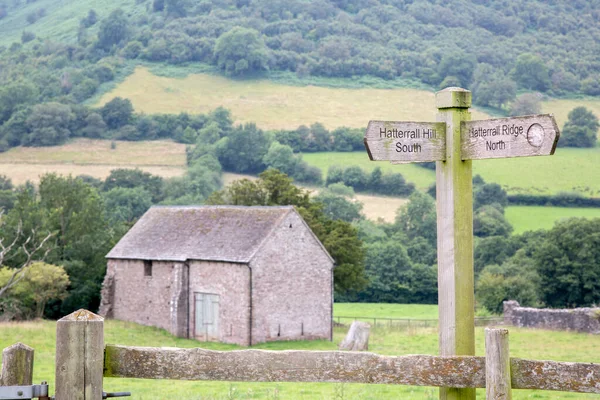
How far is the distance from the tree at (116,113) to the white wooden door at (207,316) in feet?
361

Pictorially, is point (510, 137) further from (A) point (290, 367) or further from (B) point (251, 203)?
(B) point (251, 203)

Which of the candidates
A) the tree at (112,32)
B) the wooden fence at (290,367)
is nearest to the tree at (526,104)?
the tree at (112,32)

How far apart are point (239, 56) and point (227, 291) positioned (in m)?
144

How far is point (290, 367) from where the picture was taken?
239 inches

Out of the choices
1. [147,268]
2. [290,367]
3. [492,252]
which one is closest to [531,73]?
[492,252]

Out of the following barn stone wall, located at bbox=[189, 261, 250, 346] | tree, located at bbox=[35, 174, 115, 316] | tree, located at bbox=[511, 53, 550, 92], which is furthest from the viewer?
tree, located at bbox=[511, 53, 550, 92]

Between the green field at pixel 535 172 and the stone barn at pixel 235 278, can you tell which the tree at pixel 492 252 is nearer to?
the green field at pixel 535 172

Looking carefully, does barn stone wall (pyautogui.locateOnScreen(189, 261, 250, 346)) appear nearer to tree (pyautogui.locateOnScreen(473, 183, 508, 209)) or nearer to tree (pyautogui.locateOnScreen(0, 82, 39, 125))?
tree (pyautogui.locateOnScreen(473, 183, 508, 209))

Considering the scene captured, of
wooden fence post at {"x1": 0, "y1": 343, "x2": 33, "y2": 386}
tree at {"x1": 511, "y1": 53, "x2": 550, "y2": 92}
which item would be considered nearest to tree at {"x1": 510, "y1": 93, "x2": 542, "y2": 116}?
tree at {"x1": 511, "y1": 53, "x2": 550, "y2": 92}

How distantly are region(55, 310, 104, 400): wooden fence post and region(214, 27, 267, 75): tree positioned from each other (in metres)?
169

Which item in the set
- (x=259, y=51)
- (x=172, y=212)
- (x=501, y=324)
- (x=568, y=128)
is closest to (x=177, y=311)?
(x=172, y=212)

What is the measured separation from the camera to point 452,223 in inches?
301

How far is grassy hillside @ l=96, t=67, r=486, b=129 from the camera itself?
145 m

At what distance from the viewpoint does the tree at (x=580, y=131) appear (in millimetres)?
115625
